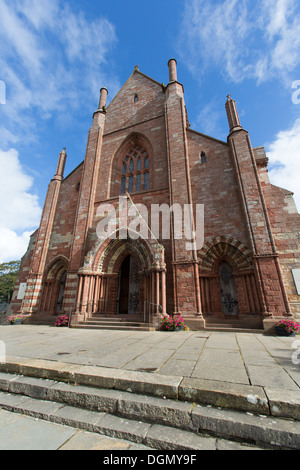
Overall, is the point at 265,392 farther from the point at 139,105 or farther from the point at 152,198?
the point at 139,105

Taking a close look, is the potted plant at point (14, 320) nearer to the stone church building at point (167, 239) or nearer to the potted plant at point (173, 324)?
the stone church building at point (167, 239)

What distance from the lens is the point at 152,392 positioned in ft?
8.02

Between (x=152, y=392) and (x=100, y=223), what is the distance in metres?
11.1

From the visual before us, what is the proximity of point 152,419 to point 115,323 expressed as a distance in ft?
24.7

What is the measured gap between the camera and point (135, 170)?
15359 mm

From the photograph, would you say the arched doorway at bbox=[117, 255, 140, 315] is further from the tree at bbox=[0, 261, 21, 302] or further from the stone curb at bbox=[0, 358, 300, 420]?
the tree at bbox=[0, 261, 21, 302]

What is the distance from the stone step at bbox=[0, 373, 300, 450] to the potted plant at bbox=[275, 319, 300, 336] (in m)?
6.92

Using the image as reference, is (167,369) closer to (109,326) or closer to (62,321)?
(109,326)

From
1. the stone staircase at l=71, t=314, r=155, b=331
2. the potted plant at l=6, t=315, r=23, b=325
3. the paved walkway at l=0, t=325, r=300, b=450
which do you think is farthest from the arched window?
the paved walkway at l=0, t=325, r=300, b=450

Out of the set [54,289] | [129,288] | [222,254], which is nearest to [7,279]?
[54,289]

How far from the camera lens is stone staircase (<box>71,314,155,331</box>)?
8430 mm
